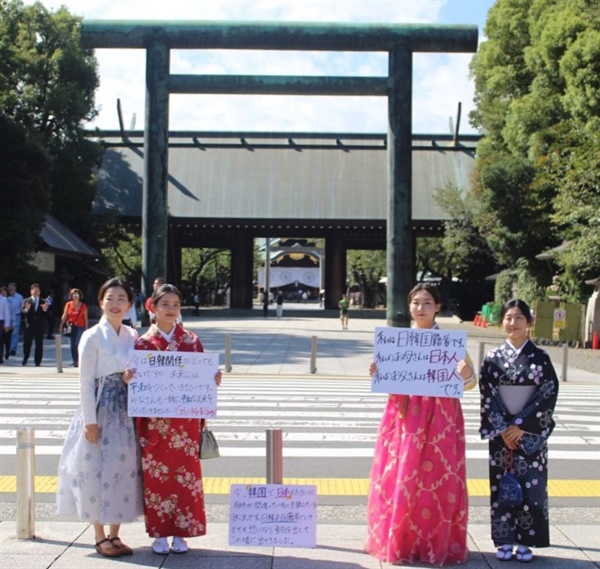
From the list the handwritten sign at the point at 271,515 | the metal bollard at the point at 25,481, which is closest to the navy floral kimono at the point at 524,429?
the handwritten sign at the point at 271,515

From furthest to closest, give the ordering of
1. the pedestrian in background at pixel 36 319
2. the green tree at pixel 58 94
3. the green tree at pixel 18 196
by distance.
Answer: the green tree at pixel 58 94 → the green tree at pixel 18 196 → the pedestrian in background at pixel 36 319

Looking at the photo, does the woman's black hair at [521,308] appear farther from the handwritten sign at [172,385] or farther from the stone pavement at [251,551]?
the handwritten sign at [172,385]

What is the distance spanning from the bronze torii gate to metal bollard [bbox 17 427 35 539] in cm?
1651

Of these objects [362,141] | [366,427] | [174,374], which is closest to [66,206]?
[362,141]

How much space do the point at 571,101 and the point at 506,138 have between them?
19.1ft

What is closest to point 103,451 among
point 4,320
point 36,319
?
point 36,319

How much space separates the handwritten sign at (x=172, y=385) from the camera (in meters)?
5.18

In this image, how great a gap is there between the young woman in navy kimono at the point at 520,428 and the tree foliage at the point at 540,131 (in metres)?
21.0

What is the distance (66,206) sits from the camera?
40.2 metres

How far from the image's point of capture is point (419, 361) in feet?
17.2

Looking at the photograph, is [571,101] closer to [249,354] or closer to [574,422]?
[249,354]

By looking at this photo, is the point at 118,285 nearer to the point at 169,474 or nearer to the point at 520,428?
the point at 169,474

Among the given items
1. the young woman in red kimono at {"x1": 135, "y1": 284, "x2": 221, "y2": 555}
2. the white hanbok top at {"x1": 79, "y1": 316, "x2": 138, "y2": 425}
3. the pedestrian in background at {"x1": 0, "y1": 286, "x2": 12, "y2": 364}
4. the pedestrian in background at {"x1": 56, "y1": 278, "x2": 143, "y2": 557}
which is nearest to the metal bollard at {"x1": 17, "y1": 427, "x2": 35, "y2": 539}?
the pedestrian in background at {"x1": 56, "y1": 278, "x2": 143, "y2": 557}

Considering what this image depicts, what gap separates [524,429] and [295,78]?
56.9ft
